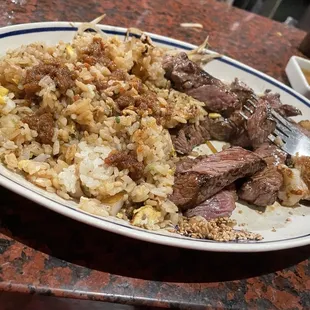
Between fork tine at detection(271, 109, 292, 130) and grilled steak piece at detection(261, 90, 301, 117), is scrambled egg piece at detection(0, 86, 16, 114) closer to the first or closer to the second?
fork tine at detection(271, 109, 292, 130)

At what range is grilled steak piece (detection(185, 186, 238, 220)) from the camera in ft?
5.78

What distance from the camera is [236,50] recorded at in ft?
11.6

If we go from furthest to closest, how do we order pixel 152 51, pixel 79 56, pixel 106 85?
1. pixel 152 51
2. pixel 79 56
3. pixel 106 85

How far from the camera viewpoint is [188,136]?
214 cm

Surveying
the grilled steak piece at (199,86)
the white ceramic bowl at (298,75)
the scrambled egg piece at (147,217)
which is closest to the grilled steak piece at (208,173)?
the scrambled egg piece at (147,217)

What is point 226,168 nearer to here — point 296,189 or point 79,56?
point 296,189

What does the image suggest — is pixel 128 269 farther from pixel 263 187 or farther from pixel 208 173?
pixel 263 187

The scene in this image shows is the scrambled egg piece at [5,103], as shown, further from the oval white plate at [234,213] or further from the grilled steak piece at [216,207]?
the grilled steak piece at [216,207]

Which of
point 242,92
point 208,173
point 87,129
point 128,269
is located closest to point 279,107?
point 242,92

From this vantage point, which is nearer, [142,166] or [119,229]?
[119,229]

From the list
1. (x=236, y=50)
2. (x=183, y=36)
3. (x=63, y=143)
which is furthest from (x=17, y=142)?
(x=236, y=50)

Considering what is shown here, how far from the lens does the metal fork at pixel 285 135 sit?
224 cm

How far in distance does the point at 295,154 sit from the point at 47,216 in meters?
1.40

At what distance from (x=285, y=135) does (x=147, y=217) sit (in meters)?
1.12
